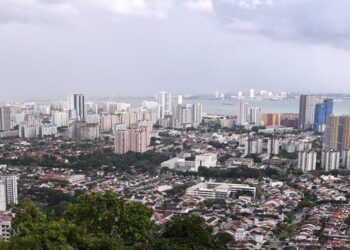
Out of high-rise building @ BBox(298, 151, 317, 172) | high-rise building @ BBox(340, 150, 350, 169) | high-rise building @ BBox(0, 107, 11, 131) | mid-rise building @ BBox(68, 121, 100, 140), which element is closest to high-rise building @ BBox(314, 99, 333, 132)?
high-rise building @ BBox(340, 150, 350, 169)

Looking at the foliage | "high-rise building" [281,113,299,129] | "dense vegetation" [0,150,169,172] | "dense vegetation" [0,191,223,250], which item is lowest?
"dense vegetation" [0,150,169,172]

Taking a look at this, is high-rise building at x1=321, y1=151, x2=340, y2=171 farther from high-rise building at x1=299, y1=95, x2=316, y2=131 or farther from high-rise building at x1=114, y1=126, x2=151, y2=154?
high-rise building at x1=299, y1=95, x2=316, y2=131

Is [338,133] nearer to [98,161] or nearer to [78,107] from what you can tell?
[98,161]

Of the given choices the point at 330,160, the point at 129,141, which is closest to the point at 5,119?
the point at 129,141

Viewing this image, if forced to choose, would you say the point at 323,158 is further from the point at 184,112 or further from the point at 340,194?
the point at 184,112

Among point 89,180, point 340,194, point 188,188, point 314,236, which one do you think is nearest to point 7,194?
point 89,180
